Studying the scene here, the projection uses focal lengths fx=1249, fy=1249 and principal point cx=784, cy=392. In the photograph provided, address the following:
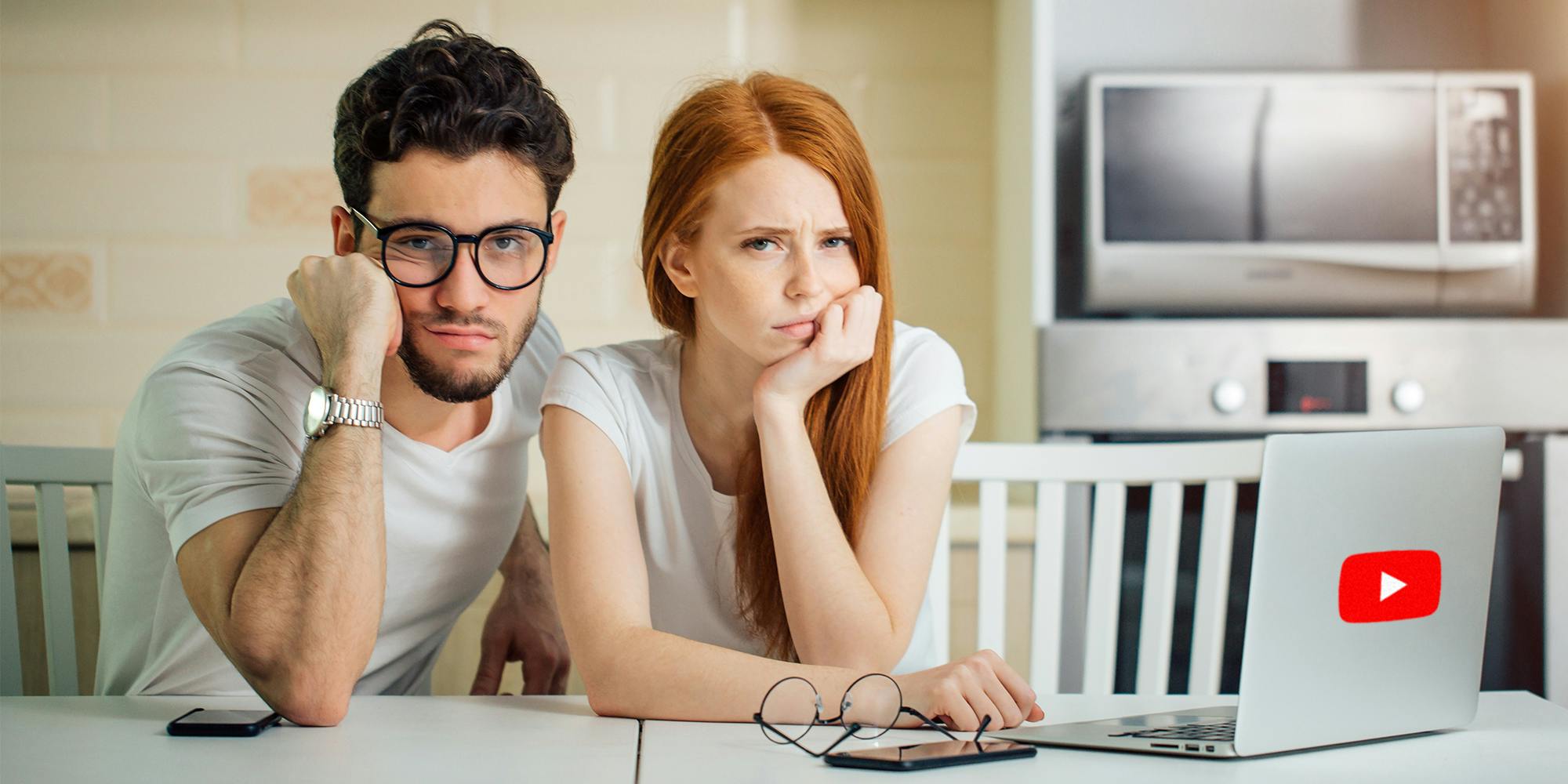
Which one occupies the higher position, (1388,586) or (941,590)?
(1388,586)

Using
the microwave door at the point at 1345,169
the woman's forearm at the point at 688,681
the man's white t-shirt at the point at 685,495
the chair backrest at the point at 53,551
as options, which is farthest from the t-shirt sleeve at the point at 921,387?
the chair backrest at the point at 53,551

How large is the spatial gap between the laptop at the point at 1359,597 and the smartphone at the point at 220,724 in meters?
0.53

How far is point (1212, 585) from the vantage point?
139 cm

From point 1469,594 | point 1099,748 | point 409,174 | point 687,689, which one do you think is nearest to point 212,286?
point 409,174

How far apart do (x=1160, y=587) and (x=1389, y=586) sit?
0.59m

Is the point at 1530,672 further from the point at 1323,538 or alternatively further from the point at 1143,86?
the point at 1323,538

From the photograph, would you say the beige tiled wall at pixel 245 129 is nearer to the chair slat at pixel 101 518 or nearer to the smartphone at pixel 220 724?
the chair slat at pixel 101 518

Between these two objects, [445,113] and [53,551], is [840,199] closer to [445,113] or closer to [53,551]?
[445,113]

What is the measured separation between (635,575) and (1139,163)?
1.12 meters

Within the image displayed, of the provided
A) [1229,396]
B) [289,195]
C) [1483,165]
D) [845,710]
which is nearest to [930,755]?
[845,710]

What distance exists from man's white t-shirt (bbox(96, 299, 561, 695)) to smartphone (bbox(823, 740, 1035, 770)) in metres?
0.61

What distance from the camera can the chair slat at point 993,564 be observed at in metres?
1.41

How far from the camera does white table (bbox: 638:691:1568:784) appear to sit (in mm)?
773

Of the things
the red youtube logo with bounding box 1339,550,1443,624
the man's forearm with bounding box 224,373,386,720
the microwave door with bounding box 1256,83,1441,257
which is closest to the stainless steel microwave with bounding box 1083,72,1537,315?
the microwave door with bounding box 1256,83,1441,257
